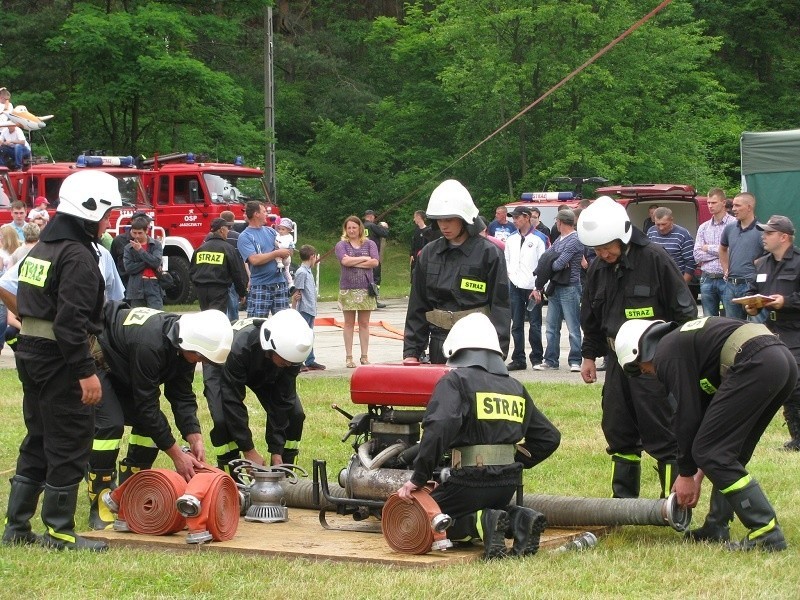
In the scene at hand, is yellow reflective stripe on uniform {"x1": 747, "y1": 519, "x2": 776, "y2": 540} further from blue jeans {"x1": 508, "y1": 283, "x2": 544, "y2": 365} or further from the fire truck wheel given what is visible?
the fire truck wheel

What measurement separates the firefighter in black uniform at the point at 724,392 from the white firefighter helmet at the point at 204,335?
2335 mm

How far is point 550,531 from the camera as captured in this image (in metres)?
7.45

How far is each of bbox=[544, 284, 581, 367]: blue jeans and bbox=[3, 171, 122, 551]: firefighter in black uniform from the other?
28.8 feet

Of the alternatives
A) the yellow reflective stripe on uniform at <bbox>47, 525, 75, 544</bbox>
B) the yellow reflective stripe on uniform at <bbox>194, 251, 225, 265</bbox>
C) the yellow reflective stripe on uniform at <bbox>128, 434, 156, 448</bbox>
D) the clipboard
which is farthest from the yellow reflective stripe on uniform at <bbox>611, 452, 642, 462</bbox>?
the yellow reflective stripe on uniform at <bbox>194, 251, 225, 265</bbox>

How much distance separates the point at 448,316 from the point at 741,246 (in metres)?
6.34

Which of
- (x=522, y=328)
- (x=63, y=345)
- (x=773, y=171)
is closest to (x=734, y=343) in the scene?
(x=63, y=345)

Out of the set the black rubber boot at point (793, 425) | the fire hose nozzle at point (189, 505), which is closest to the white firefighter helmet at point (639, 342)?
the fire hose nozzle at point (189, 505)

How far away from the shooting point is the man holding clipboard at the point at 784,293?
10023mm

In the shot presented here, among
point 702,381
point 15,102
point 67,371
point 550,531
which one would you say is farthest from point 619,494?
point 15,102

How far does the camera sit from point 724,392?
21.8 ft

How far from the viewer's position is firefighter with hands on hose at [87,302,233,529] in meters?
7.25

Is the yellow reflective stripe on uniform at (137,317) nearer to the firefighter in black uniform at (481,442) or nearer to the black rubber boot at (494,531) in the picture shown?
the firefighter in black uniform at (481,442)

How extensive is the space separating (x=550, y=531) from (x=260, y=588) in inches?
84.2

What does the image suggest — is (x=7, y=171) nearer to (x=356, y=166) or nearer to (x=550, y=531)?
(x=356, y=166)
